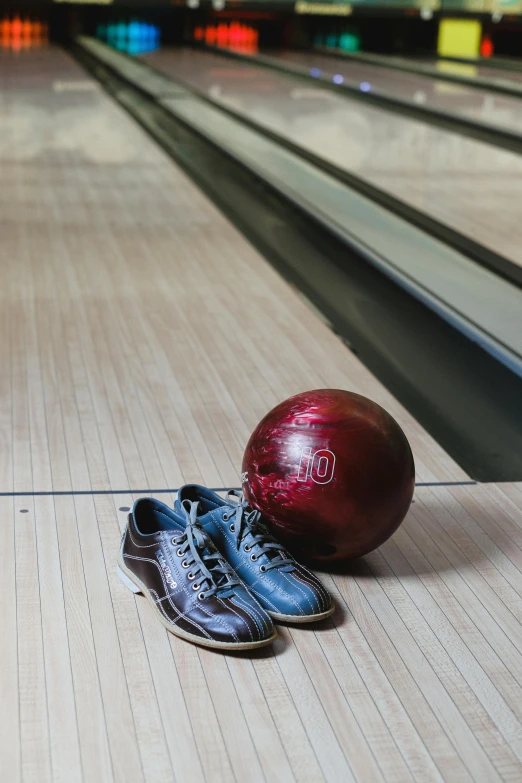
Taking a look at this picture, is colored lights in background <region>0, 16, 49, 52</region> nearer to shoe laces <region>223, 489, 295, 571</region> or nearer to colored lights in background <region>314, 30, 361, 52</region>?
colored lights in background <region>314, 30, 361, 52</region>

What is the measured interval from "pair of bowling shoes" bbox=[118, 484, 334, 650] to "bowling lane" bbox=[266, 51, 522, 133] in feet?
14.7

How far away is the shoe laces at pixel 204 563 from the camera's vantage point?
1.25 m

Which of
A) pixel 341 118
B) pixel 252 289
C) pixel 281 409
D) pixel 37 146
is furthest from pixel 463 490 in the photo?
pixel 341 118

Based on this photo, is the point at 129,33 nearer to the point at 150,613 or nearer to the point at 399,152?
the point at 399,152

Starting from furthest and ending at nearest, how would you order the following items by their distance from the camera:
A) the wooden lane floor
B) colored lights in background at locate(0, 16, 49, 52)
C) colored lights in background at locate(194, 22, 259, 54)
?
colored lights in background at locate(194, 22, 259, 54) → colored lights in background at locate(0, 16, 49, 52) → the wooden lane floor

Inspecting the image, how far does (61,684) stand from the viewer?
1133 millimetres

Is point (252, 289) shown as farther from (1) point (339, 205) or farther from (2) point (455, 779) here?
(2) point (455, 779)

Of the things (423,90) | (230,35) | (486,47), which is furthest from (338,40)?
(423,90)

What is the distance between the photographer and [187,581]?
4.13ft

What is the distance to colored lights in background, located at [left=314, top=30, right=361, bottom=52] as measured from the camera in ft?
35.8

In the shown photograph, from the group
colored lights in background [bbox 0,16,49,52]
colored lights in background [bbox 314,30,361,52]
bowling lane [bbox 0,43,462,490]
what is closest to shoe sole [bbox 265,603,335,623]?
bowling lane [bbox 0,43,462,490]

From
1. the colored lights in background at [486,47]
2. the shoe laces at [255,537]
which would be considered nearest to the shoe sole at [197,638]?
the shoe laces at [255,537]

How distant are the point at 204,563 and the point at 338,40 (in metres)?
10.5

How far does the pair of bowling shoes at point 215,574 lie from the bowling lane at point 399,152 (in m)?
2.01
